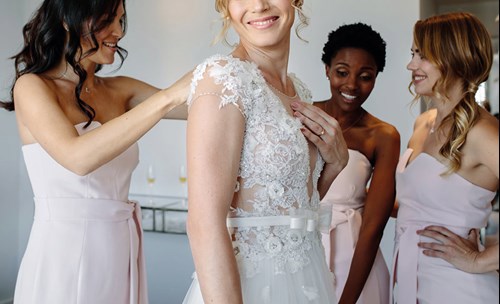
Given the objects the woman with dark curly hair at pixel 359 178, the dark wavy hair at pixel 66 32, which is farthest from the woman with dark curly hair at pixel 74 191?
the woman with dark curly hair at pixel 359 178

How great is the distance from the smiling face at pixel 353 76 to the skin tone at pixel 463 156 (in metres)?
0.39

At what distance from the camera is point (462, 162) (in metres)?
1.80

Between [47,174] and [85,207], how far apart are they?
155 millimetres

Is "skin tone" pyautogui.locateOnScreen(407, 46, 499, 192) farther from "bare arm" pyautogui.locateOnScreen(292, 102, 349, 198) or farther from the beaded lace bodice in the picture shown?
the beaded lace bodice

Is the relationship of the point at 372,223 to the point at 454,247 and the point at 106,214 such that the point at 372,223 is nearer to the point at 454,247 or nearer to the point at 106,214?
the point at 454,247

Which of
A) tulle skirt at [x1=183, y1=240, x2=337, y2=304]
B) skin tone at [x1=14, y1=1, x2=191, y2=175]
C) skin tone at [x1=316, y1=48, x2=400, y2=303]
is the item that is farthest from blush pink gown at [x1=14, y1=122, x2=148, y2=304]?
skin tone at [x1=316, y1=48, x2=400, y2=303]

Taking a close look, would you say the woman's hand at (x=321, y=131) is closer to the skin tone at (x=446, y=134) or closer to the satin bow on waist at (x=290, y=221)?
the satin bow on waist at (x=290, y=221)

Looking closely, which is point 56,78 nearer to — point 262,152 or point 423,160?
point 262,152

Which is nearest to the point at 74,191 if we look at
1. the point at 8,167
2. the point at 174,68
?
the point at 174,68

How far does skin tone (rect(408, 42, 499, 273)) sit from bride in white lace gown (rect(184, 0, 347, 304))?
1.71 ft

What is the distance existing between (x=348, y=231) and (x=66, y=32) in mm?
1243

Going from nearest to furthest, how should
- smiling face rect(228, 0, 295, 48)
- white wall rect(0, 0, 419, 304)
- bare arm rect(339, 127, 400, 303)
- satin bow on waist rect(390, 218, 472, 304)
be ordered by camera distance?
1. smiling face rect(228, 0, 295, 48)
2. satin bow on waist rect(390, 218, 472, 304)
3. bare arm rect(339, 127, 400, 303)
4. white wall rect(0, 0, 419, 304)

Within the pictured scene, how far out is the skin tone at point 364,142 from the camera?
2.17 m

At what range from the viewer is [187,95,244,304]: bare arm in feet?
3.53
